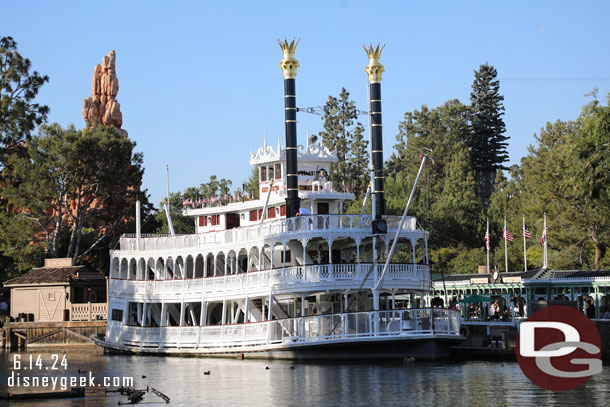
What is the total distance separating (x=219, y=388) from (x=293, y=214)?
12193 millimetres

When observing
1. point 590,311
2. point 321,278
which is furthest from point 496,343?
point 321,278

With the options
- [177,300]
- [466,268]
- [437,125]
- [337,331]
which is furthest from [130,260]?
[437,125]

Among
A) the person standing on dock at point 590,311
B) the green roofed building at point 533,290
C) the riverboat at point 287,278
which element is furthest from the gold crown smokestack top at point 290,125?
the person standing on dock at point 590,311

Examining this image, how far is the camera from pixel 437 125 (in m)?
94.5

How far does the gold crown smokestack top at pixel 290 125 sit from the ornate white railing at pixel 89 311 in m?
18.3

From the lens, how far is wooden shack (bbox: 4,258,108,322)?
5538 centimetres

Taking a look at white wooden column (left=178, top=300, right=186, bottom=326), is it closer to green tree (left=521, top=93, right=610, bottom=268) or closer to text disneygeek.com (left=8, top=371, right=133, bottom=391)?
text disneygeek.com (left=8, top=371, right=133, bottom=391)

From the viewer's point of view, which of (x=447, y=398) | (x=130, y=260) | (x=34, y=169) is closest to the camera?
(x=447, y=398)

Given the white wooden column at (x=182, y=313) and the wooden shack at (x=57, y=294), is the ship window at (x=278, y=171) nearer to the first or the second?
the white wooden column at (x=182, y=313)

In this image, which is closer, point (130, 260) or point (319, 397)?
point (319, 397)

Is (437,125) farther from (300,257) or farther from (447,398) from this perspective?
(447,398)

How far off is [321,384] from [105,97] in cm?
8700

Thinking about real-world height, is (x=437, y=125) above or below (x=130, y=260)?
above

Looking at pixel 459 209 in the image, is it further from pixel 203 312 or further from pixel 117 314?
pixel 203 312
